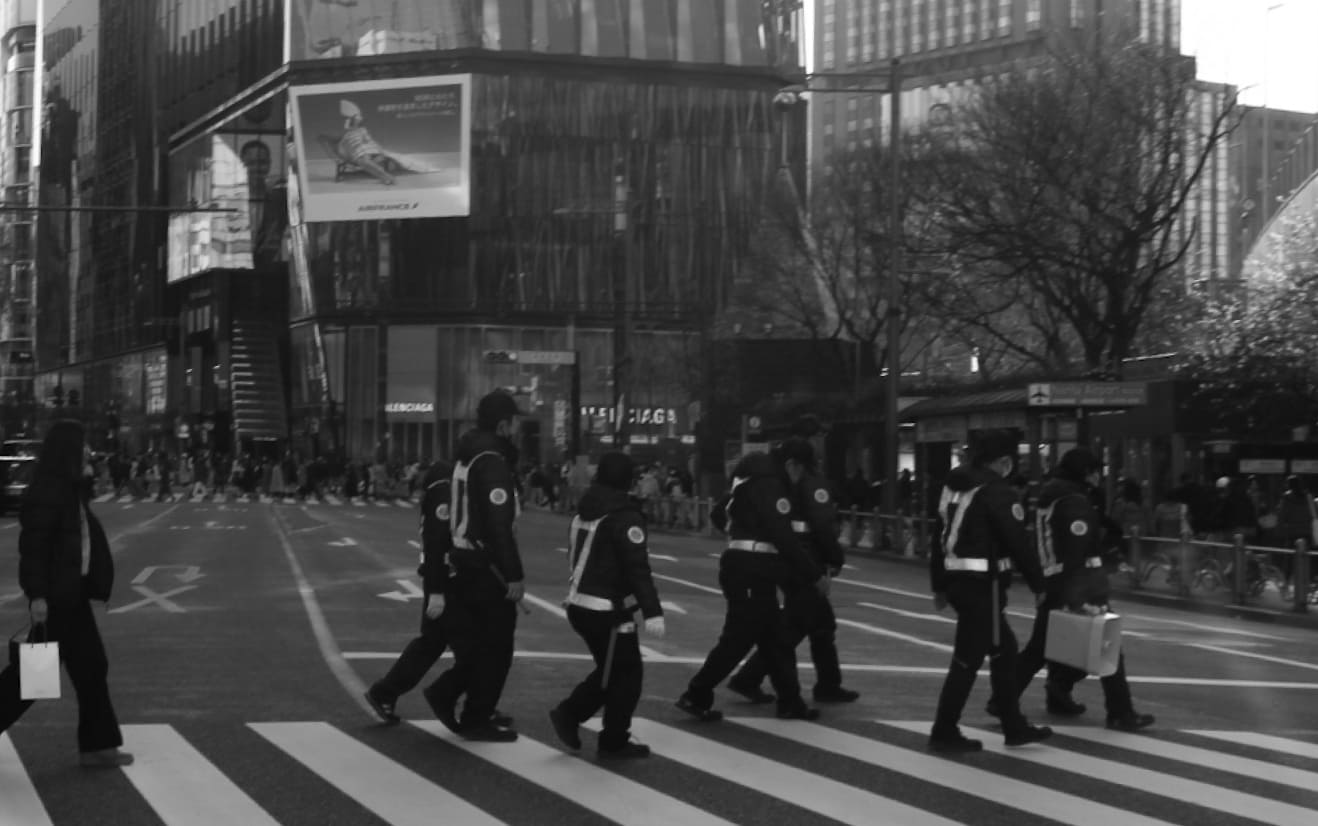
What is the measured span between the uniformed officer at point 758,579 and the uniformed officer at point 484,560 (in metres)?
1.53

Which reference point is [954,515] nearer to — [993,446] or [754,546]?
[993,446]

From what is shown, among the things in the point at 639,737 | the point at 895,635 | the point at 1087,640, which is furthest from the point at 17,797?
the point at 895,635

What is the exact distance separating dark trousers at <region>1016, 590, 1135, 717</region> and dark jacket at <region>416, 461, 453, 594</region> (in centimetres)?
329

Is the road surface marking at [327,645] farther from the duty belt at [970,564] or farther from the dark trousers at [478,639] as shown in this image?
the duty belt at [970,564]

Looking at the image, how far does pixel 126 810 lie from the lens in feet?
28.1

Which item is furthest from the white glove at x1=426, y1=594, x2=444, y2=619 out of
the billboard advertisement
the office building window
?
the office building window

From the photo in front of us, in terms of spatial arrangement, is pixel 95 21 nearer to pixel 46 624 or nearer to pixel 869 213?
pixel 869 213

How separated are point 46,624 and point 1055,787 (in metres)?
4.82

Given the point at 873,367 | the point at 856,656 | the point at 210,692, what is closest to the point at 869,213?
the point at 873,367

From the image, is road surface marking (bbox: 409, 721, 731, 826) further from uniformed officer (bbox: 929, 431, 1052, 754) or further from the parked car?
the parked car

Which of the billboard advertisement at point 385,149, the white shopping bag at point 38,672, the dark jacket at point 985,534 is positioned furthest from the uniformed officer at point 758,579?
the billboard advertisement at point 385,149

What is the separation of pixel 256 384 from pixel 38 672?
104900mm

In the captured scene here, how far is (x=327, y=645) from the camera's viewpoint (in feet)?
53.9

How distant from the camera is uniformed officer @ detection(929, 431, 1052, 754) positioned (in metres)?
10.7
